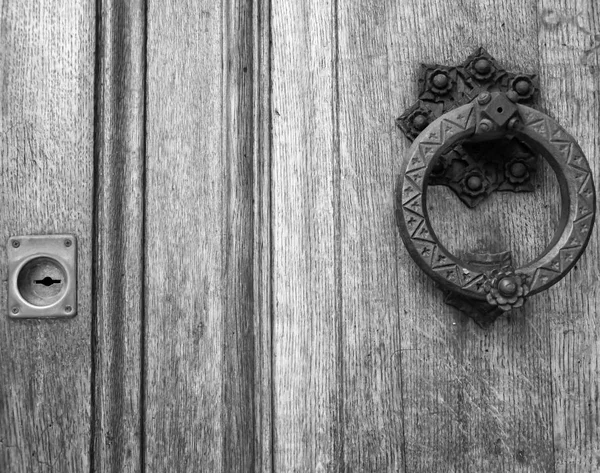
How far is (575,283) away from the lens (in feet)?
2.43

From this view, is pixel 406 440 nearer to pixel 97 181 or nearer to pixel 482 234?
pixel 482 234

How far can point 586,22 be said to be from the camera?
772 mm

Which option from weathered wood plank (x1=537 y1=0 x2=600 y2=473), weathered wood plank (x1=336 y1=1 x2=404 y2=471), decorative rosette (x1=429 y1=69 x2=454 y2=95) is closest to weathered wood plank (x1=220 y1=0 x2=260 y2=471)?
weathered wood plank (x1=336 y1=1 x2=404 y2=471)

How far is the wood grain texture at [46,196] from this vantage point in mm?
669

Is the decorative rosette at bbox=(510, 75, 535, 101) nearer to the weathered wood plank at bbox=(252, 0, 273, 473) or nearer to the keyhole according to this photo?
the weathered wood plank at bbox=(252, 0, 273, 473)

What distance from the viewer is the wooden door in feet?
2.24

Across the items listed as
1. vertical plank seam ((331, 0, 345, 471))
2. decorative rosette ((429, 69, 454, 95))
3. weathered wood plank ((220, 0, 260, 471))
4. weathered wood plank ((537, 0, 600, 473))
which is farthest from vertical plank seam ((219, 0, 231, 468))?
weathered wood plank ((537, 0, 600, 473))

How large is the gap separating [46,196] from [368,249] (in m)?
0.36

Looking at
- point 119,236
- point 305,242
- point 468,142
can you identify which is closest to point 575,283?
point 468,142

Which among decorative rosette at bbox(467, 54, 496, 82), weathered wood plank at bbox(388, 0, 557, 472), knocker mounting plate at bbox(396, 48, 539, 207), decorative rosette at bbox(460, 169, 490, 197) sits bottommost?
weathered wood plank at bbox(388, 0, 557, 472)

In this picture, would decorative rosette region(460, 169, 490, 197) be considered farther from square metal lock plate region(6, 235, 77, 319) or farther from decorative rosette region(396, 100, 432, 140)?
square metal lock plate region(6, 235, 77, 319)

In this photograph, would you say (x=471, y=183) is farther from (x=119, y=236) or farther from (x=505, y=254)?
(x=119, y=236)

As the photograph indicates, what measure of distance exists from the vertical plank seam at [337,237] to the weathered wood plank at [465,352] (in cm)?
7

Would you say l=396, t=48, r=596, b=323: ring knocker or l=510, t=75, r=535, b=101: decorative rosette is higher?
l=510, t=75, r=535, b=101: decorative rosette
